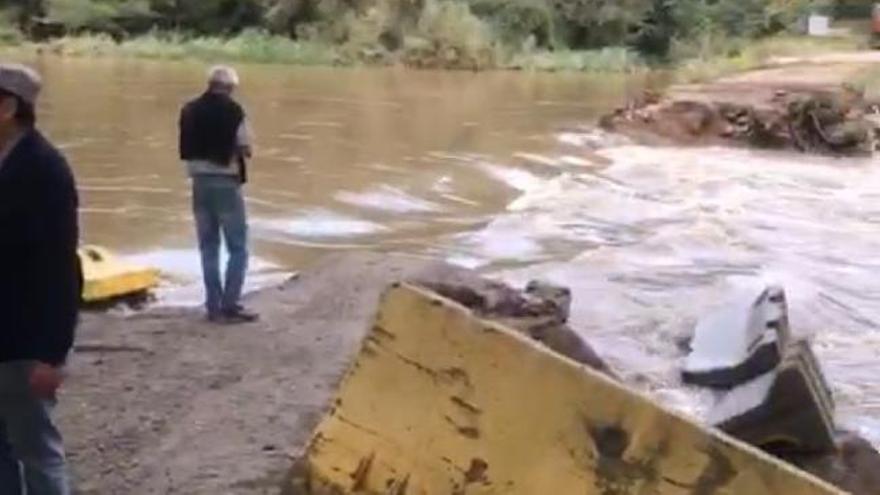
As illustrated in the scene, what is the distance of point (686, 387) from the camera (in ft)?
34.1

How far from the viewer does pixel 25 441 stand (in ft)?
17.5

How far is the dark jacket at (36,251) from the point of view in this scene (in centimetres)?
510

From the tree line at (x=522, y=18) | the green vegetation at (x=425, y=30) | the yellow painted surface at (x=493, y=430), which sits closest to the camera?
the yellow painted surface at (x=493, y=430)

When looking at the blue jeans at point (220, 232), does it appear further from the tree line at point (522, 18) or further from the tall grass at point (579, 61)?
the tree line at point (522, 18)

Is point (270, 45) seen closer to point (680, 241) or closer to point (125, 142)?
point (125, 142)

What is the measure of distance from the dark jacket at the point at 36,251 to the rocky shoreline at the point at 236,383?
1845mm

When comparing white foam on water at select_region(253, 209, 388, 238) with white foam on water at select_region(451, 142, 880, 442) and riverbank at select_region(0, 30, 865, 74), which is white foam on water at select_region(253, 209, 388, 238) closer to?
white foam on water at select_region(451, 142, 880, 442)

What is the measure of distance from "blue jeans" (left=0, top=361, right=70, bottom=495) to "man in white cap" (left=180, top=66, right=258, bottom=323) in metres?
5.23

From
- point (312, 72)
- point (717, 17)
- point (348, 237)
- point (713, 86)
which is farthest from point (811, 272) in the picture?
point (717, 17)

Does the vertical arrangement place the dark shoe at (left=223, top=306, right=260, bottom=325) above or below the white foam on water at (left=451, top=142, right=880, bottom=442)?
above

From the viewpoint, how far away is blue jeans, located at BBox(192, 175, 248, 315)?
10828mm

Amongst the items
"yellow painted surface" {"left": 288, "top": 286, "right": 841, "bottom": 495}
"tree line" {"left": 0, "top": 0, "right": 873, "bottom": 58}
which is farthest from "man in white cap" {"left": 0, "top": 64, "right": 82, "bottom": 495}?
"tree line" {"left": 0, "top": 0, "right": 873, "bottom": 58}

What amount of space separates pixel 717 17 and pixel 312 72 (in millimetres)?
17805

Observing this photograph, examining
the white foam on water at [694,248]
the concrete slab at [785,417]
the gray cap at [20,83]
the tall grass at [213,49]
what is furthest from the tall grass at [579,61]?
the gray cap at [20,83]
